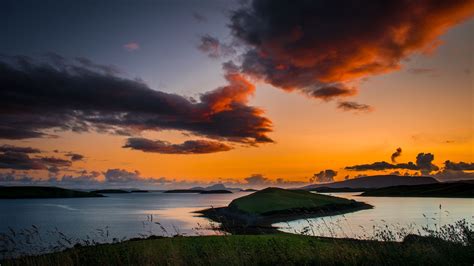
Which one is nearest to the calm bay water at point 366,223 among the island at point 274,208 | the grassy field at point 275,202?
the island at point 274,208

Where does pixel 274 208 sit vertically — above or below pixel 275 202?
below

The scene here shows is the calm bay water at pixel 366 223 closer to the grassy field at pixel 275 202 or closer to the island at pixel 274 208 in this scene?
the island at pixel 274 208

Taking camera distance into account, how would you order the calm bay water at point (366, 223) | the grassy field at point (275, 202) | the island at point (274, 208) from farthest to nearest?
the grassy field at point (275, 202) < the island at point (274, 208) < the calm bay water at point (366, 223)

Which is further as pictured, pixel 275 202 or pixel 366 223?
pixel 275 202

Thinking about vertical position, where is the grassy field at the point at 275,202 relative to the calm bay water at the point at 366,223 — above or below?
above

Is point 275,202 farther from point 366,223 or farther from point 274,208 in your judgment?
point 366,223

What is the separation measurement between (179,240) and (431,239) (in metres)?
16.8

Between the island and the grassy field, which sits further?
the grassy field

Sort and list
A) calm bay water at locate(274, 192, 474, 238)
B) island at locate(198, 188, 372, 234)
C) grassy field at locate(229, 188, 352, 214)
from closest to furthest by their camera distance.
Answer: calm bay water at locate(274, 192, 474, 238), island at locate(198, 188, 372, 234), grassy field at locate(229, 188, 352, 214)

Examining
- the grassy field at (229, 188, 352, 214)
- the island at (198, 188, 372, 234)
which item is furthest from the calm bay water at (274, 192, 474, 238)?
the grassy field at (229, 188, 352, 214)

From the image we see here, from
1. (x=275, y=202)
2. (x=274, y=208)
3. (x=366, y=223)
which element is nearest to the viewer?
(x=366, y=223)

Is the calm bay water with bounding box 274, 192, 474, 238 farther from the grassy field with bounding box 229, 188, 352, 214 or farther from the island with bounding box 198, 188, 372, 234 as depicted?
the grassy field with bounding box 229, 188, 352, 214

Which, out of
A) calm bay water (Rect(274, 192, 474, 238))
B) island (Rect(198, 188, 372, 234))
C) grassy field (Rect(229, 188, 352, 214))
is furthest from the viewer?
grassy field (Rect(229, 188, 352, 214))

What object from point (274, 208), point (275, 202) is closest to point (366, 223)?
point (274, 208)
